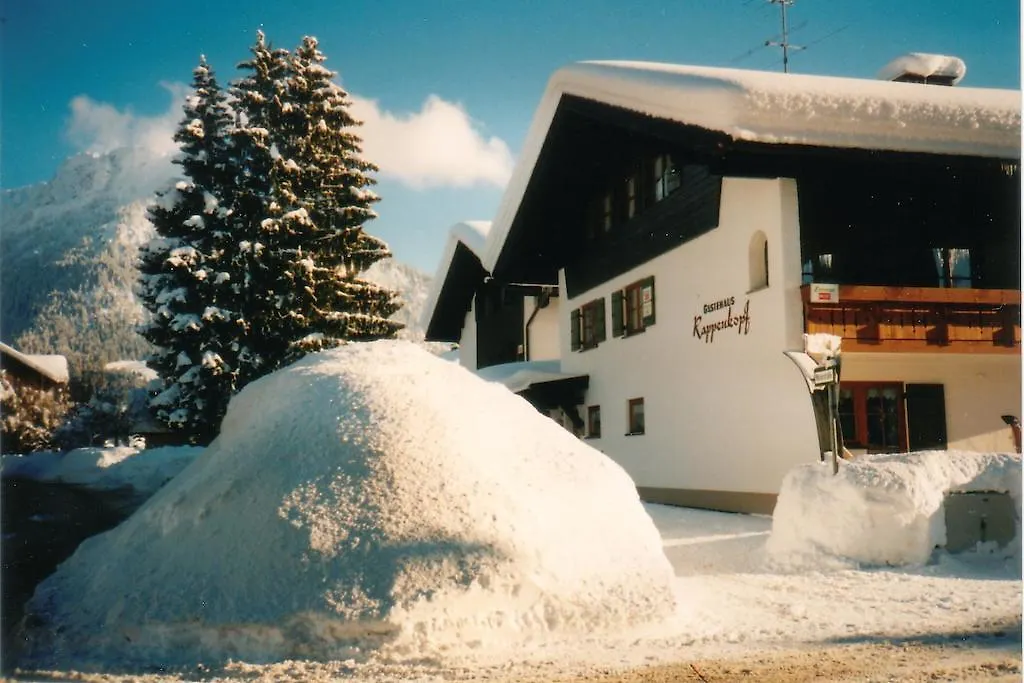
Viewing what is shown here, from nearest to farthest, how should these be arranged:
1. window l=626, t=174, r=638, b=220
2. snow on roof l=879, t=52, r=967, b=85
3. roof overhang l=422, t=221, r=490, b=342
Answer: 1. snow on roof l=879, t=52, r=967, b=85
2. window l=626, t=174, r=638, b=220
3. roof overhang l=422, t=221, r=490, b=342

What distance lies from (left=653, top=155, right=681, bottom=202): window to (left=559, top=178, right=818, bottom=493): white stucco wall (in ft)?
4.12

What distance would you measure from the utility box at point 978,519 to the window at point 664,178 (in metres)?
8.48

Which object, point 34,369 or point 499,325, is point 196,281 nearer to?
point 34,369

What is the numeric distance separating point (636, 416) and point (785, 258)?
20.3 ft

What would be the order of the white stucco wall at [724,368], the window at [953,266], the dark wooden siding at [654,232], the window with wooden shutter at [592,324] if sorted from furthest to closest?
the window with wooden shutter at [592,324]
the dark wooden siding at [654,232]
the window at [953,266]
the white stucco wall at [724,368]

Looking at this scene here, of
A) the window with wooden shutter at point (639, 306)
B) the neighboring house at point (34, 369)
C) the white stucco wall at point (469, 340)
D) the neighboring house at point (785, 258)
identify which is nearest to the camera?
the neighboring house at point (785, 258)

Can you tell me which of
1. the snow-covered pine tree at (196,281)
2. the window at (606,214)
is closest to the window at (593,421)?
the window at (606,214)

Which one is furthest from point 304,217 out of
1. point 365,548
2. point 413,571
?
point 413,571

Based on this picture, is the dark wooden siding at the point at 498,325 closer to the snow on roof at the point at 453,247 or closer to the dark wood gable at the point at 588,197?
the snow on roof at the point at 453,247

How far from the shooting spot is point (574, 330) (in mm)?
20422

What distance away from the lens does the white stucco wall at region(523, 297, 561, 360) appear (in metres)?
23.8

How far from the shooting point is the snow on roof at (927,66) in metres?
15.2

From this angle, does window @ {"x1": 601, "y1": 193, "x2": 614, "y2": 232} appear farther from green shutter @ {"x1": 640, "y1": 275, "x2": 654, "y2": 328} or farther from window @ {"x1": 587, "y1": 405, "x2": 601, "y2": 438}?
window @ {"x1": 587, "y1": 405, "x2": 601, "y2": 438}

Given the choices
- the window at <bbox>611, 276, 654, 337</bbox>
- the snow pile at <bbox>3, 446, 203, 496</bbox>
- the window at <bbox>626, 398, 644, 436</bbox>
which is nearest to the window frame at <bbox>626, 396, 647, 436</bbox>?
the window at <bbox>626, 398, 644, 436</bbox>
